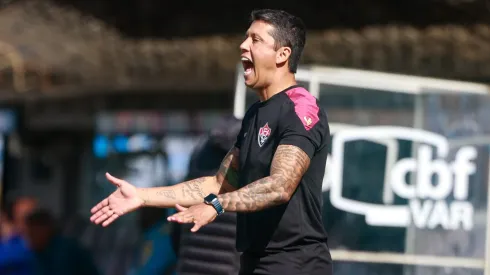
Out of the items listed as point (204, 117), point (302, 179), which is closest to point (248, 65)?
point (302, 179)

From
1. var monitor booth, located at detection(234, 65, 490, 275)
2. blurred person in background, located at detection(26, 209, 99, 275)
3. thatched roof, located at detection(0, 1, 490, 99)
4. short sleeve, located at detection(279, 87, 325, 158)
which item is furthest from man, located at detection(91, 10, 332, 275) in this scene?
thatched roof, located at detection(0, 1, 490, 99)

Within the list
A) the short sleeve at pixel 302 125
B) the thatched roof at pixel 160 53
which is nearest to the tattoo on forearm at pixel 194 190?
the short sleeve at pixel 302 125

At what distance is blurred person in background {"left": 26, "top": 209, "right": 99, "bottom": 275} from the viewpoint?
8.40 meters

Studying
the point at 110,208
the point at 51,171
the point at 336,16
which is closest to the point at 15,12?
the point at 51,171

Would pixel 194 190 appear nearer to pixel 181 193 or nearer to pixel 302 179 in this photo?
pixel 181 193

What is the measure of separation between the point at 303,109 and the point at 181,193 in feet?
1.89

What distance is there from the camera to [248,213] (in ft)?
13.0

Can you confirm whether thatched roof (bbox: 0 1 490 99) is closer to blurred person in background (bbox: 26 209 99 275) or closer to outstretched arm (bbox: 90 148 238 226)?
blurred person in background (bbox: 26 209 99 275)

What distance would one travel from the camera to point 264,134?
3.99 metres

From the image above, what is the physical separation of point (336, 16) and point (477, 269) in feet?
17.4

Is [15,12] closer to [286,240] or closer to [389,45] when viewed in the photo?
[389,45]

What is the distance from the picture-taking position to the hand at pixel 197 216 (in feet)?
12.0

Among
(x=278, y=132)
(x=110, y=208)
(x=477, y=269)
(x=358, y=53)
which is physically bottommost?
(x=477, y=269)

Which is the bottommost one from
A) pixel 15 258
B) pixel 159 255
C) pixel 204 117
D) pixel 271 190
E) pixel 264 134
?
pixel 15 258
